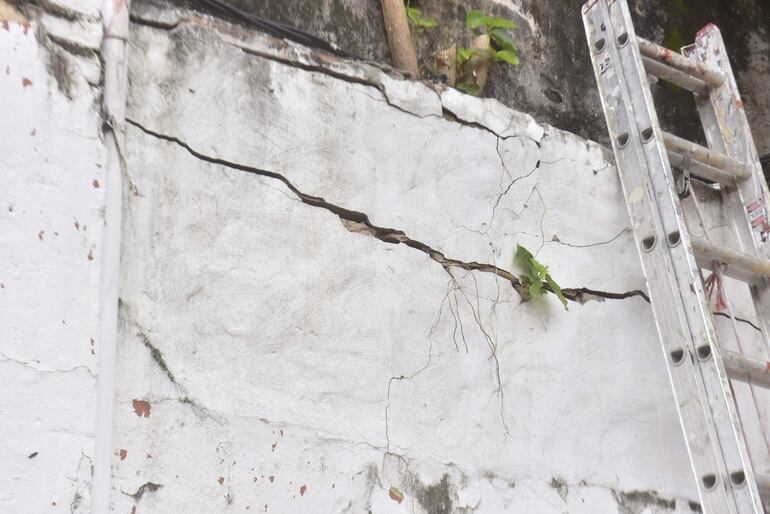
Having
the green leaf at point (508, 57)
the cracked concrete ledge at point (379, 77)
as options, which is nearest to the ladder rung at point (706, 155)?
the cracked concrete ledge at point (379, 77)

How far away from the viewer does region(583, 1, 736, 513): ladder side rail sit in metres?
1.99

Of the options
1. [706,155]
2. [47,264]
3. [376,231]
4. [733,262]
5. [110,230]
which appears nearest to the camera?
[47,264]

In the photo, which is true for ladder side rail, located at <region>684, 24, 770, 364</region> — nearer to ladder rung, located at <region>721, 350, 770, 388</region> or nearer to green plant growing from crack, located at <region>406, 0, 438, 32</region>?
ladder rung, located at <region>721, 350, 770, 388</region>

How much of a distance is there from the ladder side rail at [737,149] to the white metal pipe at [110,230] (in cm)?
160

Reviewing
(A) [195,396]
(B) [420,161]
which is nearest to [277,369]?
(A) [195,396]

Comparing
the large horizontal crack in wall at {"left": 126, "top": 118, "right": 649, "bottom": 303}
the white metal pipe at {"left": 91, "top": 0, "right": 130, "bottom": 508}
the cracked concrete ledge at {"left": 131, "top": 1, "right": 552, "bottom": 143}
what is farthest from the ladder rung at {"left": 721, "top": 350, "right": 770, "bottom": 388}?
the white metal pipe at {"left": 91, "top": 0, "right": 130, "bottom": 508}

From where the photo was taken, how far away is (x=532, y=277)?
214 cm

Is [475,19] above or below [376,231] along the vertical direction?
above

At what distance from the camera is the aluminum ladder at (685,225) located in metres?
1.97

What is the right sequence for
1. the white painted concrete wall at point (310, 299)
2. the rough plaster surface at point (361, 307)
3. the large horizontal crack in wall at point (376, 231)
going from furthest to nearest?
the large horizontal crack in wall at point (376, 231) → the rough plaster surface at point (361, 307) → the white painted concrete wall at point (310, 299)

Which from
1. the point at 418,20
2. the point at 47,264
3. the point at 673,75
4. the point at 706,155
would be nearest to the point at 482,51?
the point at 418,20

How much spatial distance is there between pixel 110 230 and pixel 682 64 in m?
1.63

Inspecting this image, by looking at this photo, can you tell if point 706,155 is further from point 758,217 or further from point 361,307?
point 361,307

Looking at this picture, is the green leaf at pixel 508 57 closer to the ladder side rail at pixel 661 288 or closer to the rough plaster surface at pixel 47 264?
the ladder side rail at pixel 661 288
